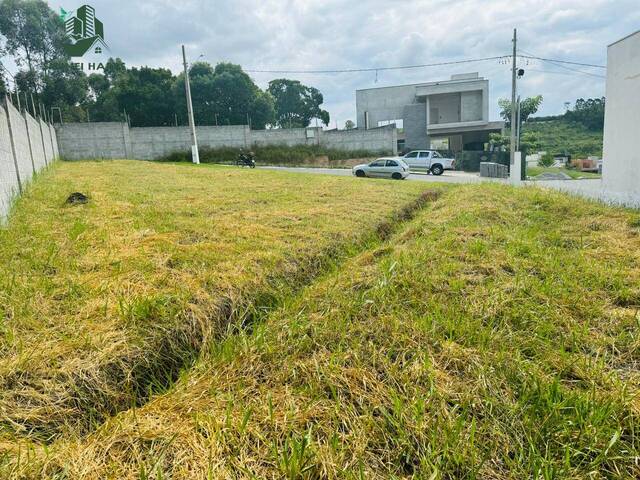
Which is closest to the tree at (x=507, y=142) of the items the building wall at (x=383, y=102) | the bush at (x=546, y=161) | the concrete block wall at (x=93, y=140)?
the bush at (x=546, y=161)

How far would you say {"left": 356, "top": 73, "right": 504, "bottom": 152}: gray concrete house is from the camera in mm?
35938

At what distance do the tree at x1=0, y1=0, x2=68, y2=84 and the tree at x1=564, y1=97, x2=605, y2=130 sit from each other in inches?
2291

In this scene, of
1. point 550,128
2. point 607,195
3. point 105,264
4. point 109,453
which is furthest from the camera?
point 550,128

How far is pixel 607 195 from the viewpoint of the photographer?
8.94 metres

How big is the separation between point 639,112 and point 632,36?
4.98 ft

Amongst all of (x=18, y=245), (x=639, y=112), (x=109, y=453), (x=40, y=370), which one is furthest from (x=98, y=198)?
(x=639, y=112)

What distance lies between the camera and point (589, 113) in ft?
170

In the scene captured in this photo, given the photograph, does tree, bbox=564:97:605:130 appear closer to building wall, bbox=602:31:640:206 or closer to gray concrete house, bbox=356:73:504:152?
gray concrete house, bbox=356:73:504:152

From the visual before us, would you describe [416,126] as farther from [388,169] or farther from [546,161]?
[388,169]

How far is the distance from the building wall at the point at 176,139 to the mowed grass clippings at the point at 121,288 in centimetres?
2145

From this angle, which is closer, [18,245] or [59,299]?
[59,299]

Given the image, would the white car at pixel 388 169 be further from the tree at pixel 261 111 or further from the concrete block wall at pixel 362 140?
the tree at pixel 261 111

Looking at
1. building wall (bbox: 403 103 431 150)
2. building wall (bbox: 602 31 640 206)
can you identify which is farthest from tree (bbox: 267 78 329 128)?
Result: building wall (bbox: 602 31 640 206)

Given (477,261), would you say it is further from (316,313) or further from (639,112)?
(639,112)
